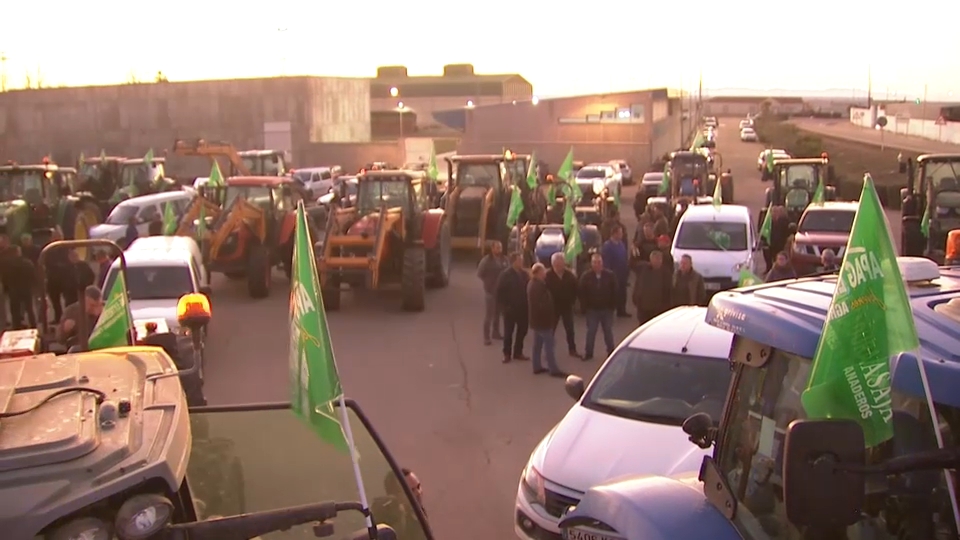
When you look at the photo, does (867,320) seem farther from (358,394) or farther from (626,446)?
(358,394)

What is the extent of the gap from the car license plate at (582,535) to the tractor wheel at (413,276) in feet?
44.9

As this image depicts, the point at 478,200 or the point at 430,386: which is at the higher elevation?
the point at 478,200

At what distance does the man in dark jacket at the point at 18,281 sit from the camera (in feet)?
52.0

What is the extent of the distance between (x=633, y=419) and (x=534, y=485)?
2.85ft

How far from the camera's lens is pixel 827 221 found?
19812 mm

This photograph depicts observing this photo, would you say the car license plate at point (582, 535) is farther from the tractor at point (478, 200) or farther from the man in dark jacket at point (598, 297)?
the tractor at point (478, 200)

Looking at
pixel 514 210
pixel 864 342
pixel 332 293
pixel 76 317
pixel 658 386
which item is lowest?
pixel 332 293

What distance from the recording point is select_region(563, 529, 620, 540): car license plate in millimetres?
4457

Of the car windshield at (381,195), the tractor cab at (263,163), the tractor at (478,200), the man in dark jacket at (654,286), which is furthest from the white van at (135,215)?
the man in dark jacket at (654,286)

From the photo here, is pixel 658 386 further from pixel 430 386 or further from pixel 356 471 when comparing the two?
pixel 430 386

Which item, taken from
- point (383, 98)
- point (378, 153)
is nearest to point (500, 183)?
point (378, 153)

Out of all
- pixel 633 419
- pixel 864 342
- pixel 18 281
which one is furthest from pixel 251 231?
pixel 864 342

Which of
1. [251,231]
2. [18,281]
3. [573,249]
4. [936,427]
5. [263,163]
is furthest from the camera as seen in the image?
[263,163]

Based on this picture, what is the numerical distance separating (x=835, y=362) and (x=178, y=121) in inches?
2166
